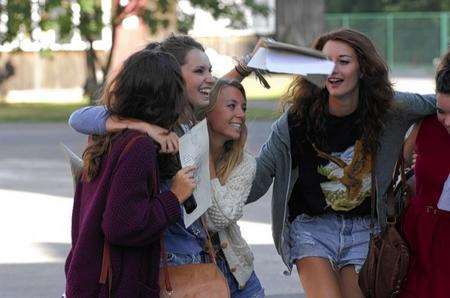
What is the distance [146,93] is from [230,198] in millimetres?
712

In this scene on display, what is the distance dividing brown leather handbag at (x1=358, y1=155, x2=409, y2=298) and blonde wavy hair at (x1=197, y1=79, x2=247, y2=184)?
1.99 feet

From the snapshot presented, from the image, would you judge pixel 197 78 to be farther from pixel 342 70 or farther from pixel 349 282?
pixel 349 282

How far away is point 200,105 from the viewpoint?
4527 millimetres

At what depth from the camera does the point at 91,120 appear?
4.24 m

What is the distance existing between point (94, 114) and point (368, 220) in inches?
52.2

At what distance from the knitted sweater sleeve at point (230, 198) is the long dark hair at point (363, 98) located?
47cm

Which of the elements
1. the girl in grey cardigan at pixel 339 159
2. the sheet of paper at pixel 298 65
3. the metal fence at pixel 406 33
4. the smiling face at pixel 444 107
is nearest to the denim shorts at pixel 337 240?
the girl in grey cardigan at pixel 339 159

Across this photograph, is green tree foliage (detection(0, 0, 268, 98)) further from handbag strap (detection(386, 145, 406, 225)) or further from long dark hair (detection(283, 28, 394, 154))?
handbag strap (detection(386, 145, 406, 225))

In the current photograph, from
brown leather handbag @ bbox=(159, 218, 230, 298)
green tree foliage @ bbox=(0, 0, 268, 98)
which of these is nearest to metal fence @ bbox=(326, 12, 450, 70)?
green tree foliage @ bbox=(0, 0, 268, 98)

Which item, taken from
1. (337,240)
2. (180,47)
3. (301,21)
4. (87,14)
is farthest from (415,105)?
(301,21)

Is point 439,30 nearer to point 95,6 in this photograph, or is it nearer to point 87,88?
point 87,88

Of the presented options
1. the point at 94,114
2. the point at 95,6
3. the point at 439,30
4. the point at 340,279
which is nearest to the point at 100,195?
the point at 94,114

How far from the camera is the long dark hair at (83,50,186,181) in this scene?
3.93 meters

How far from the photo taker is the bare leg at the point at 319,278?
4.73 meters
